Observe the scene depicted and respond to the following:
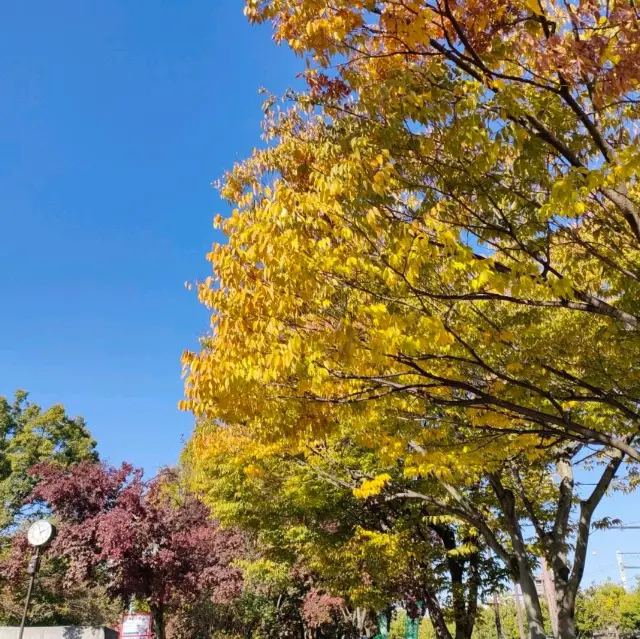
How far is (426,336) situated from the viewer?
370cm

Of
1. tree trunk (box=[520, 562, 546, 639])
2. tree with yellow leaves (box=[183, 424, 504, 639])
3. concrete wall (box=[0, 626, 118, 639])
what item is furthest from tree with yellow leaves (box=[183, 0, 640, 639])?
concrete wall (box=[0, 626, 118, 639])

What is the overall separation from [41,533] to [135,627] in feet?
Answer: 8.68

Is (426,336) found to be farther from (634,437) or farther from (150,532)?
(150,532)

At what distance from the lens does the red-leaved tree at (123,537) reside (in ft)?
36.2

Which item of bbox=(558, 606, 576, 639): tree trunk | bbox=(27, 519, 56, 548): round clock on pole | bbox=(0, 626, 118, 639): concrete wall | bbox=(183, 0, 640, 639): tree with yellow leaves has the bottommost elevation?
bbox=(0, 626, 118, 639): concrete wall

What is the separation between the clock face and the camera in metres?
10.5

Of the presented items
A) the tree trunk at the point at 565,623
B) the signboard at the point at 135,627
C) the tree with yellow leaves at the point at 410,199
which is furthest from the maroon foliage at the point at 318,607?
the tree with yellow leaves at the point at 410,199

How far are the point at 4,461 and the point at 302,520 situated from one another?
16702 millimetres

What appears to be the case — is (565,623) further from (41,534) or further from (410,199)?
(41,534)

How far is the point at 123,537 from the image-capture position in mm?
10812

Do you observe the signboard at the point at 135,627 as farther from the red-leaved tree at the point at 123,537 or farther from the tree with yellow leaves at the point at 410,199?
the tree with yellow leaves at the point at 410,199

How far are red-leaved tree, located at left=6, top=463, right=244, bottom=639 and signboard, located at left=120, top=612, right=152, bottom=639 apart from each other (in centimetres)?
81

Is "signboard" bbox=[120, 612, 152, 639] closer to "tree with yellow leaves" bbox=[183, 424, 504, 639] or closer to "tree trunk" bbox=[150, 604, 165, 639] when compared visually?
"tree trunk" bbox=[150, 604, 165, 639]

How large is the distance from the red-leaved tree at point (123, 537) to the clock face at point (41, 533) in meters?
0.71
